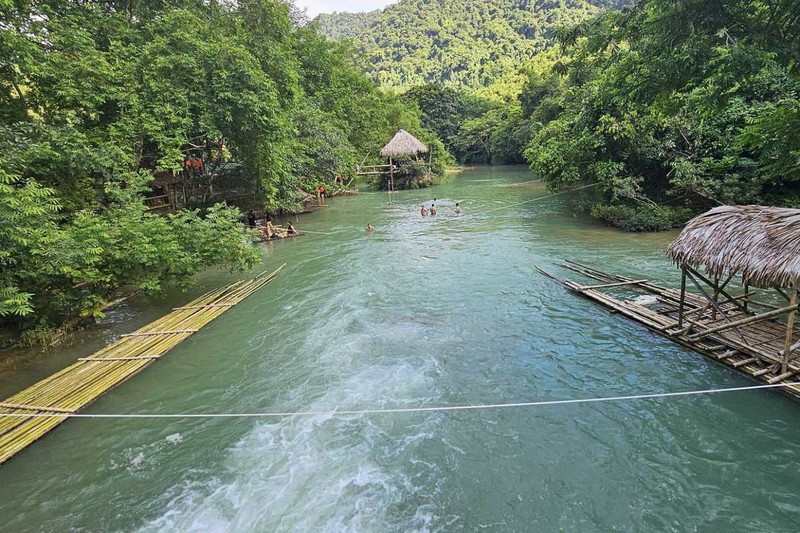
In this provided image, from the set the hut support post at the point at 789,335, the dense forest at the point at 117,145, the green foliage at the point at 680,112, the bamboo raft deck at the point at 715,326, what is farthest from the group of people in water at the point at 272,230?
the hut support post at the point at 789,335

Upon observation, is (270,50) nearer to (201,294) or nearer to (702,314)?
(201,294)

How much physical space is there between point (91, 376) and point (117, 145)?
319 inches

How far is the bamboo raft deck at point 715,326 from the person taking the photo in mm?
6613

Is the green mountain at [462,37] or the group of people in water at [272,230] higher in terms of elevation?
the green mountain at [462,37]

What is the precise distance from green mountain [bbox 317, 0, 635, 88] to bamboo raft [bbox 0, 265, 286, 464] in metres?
90.2

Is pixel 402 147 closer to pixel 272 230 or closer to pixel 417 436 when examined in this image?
pixel 272 230

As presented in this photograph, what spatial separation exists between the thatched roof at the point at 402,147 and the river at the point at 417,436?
27.2 m

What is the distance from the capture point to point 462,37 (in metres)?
114

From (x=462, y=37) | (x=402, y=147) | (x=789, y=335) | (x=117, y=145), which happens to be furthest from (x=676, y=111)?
(x=462, y=37)

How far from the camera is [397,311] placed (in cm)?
1086

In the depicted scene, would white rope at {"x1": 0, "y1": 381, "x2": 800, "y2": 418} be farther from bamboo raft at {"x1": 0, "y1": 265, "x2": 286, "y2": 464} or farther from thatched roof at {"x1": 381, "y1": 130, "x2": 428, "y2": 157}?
thatched roof at {"x1": 381, "y1": 130, "x2": 428, "y2": 157}

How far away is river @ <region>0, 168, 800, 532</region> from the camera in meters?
4.96

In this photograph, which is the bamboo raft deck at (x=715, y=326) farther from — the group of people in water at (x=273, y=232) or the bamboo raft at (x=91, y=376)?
the group of people in water at (x=273, y=232)

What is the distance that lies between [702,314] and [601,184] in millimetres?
11944
